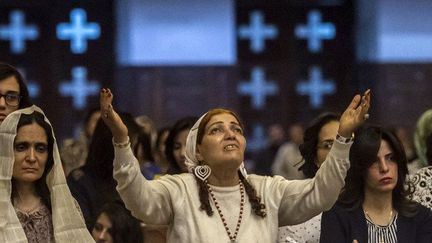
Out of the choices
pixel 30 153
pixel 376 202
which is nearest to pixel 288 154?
pixel 376 202

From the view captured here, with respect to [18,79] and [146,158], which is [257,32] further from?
[18,79]

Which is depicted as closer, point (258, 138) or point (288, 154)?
point (288, 154)

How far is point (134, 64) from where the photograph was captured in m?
17.8

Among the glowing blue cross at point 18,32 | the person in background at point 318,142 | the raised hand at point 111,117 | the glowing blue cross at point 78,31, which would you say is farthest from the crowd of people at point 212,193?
the glowing blue cross at point 18,32

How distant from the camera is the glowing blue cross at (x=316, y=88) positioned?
18.8 m

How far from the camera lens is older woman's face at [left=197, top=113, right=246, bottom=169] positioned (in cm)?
755

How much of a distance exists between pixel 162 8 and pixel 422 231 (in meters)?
9.76

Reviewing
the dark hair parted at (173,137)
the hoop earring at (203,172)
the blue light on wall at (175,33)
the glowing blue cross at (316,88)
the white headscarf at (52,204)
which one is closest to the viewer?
the white headscarf at (52,204)

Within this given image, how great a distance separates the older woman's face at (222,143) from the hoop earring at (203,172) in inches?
1.0

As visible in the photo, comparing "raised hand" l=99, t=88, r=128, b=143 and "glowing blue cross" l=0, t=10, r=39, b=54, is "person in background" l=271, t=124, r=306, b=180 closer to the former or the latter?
"glowing blue cross" l=0, t=10, r=39, b=54

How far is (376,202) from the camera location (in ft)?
27.1

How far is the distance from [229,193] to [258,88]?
36.7ft

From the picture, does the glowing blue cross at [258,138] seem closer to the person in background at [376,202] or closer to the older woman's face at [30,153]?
the person in background at [376,202]

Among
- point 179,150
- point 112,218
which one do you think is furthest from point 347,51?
point 112,218
